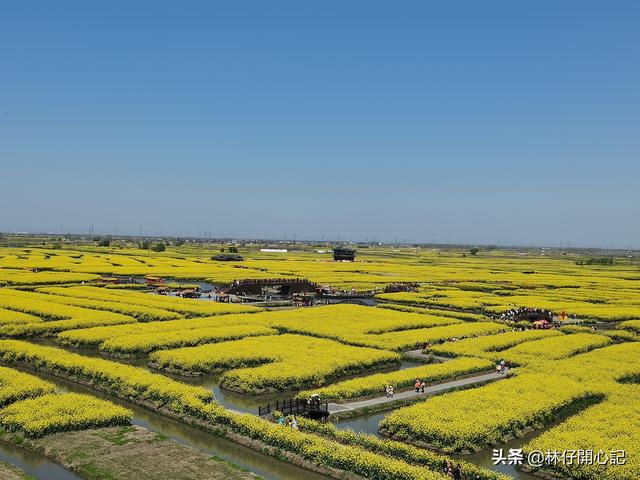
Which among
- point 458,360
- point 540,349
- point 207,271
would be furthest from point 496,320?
point 207,271

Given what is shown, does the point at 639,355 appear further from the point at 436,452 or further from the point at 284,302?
the point at 284,302

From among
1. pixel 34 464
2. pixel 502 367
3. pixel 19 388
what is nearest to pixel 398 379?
pixel 502 367

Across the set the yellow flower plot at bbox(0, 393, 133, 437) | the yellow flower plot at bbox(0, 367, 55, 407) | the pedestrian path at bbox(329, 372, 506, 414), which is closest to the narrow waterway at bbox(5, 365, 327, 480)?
the yellow flower plot at bbox(0, 393, 133, 437)

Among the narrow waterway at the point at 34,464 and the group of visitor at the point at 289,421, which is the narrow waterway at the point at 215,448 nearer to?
the narrow waterway at the point at 34,464

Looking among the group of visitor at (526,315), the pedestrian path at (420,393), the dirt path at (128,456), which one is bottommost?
the dirt path at (128,456)

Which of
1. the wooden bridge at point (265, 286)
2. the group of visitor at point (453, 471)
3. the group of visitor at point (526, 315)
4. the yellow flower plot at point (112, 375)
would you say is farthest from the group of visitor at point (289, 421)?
the wooden bridge at point (265, 286)

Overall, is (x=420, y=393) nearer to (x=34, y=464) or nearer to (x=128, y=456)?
(x=128, y=456)

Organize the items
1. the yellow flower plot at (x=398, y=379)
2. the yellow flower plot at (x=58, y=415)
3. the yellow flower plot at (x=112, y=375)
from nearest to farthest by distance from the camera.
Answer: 1. the yellow flower plot at (x=58, y=415)
2. the yellow flower plot at (x=112, y=375)
3. the yellow flower plot at (x=398, y=379)

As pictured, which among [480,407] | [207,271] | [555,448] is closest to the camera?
[555,448]
